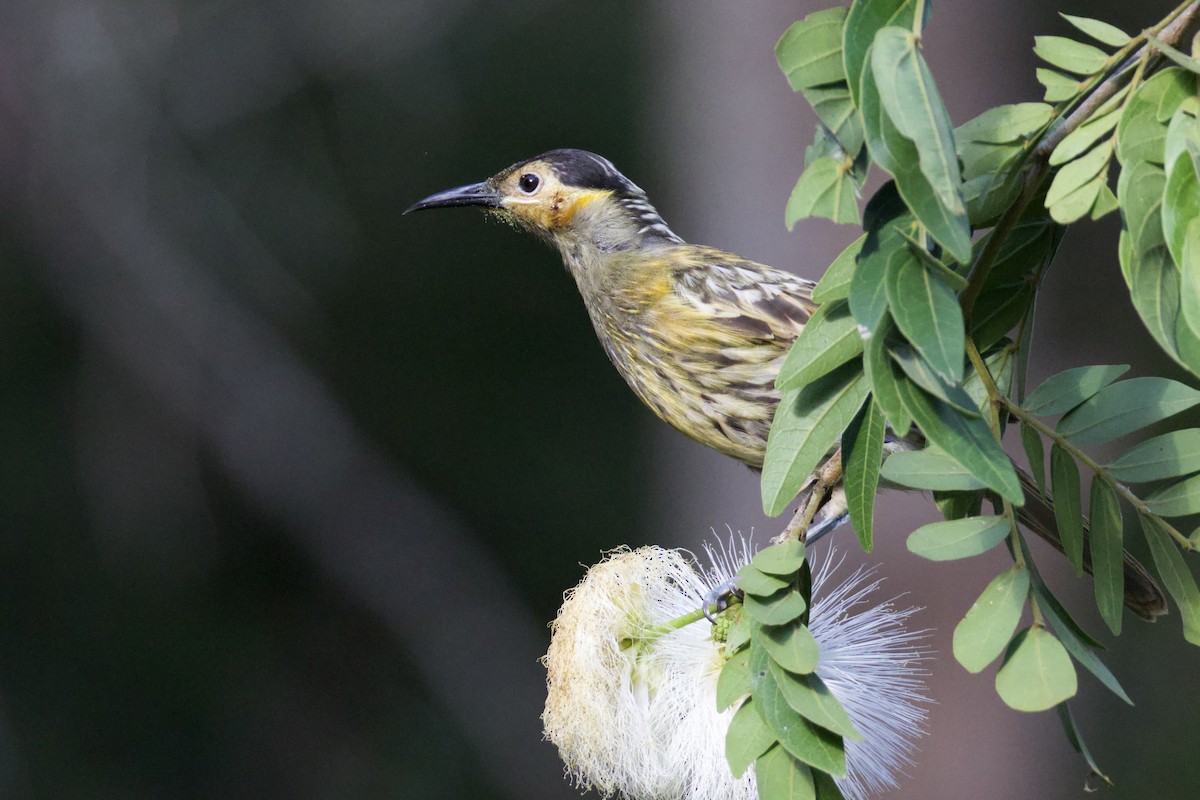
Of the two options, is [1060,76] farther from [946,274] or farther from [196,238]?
[196,238]

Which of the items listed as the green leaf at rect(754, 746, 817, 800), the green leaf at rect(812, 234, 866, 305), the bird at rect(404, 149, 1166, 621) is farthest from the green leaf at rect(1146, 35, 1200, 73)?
the bird at rect(404, 149, 1166, 621)

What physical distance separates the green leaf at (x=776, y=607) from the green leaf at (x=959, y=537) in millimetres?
179

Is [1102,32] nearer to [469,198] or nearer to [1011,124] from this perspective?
[1011,124]

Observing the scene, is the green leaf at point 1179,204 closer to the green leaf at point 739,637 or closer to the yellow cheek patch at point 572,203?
the green leaf at point 739,637

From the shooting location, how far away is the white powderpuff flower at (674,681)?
2.17 m

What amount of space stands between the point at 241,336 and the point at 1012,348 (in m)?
6.77

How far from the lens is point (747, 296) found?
11.6 feet

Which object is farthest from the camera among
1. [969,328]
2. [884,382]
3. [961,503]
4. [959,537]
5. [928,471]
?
[961,503]

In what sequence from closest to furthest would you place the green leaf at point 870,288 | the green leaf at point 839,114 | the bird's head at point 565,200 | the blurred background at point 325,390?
the green leaf at point 870,288 → the green leaf at point 839,114 → the bird's head at point 565,200 → the blurred background at point 325,390

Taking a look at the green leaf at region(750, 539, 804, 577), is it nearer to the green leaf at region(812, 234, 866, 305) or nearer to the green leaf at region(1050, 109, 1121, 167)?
the green leaf at region(812, 234, 866, 305)

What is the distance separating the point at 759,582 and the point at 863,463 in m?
0.23

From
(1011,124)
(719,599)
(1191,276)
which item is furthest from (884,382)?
(719,599)

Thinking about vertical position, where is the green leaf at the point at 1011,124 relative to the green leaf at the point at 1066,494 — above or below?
above

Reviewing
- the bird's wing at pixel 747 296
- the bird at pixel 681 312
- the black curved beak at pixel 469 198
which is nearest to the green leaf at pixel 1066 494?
the bird at pixel 681 312
